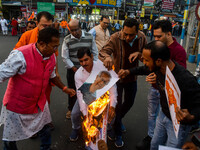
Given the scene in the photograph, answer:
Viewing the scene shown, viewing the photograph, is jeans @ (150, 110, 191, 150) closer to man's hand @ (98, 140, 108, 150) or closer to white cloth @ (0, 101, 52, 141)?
man's hand @ (98, 140, 108, 150)

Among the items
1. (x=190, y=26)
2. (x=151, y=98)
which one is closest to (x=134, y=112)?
(x=151, y=98)

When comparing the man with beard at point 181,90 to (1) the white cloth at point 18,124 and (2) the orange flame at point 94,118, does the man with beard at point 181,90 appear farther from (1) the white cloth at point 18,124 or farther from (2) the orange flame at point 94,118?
(1) the white cloth at point 18,124

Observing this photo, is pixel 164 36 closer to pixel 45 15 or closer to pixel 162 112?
pixel 162 112

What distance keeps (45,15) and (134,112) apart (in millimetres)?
2776

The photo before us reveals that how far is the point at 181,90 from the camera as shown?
162 cm

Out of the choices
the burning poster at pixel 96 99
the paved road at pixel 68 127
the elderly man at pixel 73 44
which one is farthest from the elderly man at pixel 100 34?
the burning poster at pixel 96 99

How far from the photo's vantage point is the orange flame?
2.39m

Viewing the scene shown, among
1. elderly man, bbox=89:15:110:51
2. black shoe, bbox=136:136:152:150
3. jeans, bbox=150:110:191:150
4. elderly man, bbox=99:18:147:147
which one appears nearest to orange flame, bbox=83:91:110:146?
elderly man, bbox=99:18:147:147

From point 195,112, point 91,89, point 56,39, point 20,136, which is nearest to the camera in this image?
point 195,112

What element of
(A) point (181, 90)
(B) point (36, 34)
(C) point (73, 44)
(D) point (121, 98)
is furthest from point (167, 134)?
(B) point (36, 34)

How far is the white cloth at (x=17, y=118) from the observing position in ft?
5.96

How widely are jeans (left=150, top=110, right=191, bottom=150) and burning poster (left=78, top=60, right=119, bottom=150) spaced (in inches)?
26.4

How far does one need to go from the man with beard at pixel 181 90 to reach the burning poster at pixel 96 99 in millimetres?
563

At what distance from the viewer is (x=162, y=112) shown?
2080mm
